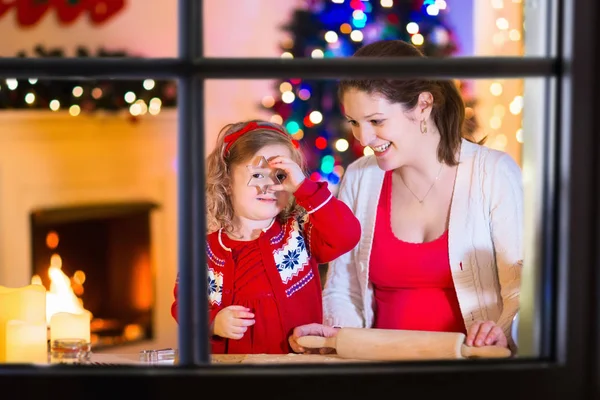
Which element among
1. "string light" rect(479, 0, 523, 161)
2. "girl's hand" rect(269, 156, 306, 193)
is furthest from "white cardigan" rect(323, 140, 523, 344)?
"string light" rect(479, 0, 523, 161)

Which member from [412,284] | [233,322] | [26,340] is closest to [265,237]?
[233,322]

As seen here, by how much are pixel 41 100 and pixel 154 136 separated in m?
0.62

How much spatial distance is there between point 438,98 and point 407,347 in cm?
71

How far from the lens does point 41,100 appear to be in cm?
397

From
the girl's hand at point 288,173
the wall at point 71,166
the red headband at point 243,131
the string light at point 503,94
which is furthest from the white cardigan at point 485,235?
the wall at point 71,166

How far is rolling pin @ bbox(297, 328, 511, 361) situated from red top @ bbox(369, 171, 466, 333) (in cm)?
46

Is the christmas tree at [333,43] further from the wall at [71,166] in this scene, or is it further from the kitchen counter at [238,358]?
the kitchen counter at [238,358]

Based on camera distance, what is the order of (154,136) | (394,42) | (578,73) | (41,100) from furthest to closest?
(154,136), (41,100), (394,42), (578,73)

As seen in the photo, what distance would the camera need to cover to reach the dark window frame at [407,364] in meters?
0.91

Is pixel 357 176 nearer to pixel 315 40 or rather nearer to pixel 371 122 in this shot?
pixel 371 122

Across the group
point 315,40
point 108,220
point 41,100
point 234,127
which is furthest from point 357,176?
point 108,220

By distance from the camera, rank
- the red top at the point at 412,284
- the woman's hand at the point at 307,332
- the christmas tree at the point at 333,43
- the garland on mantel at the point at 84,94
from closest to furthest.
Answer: the woman's hand at the point at 307,332 < the red top at the point at 412,284 < the christmas tree at the point at 333,43 < the garland on mantel at the point at 84,94

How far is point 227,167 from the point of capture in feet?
5.92

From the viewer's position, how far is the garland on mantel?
3893 mm
